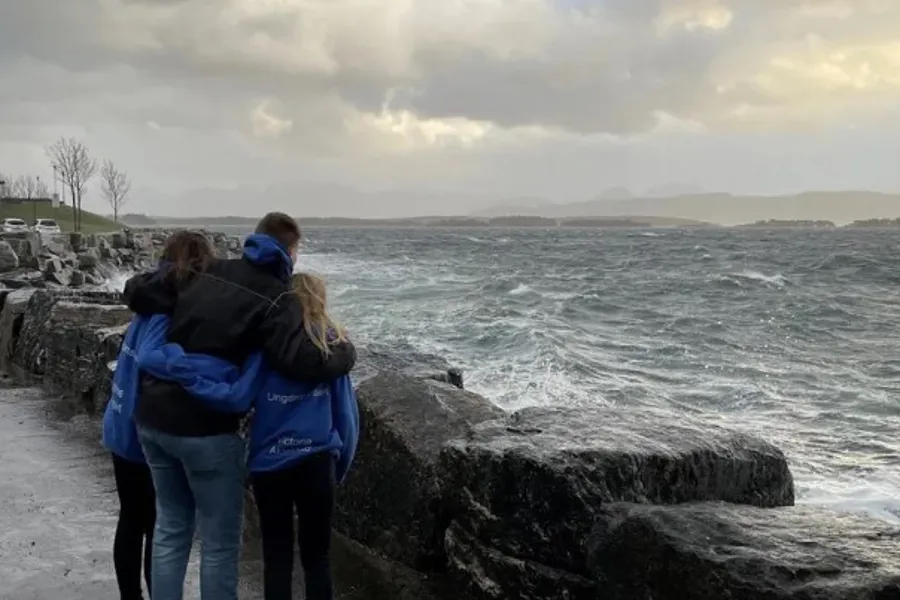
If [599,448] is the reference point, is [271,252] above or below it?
above

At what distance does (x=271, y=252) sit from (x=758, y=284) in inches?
1309

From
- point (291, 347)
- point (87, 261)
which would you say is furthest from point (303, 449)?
point (87, 261)

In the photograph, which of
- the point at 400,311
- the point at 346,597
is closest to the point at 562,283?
the point at 400,311

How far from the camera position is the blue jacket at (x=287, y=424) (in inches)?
141

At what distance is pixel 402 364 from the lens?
718cm

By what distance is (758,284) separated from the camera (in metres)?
34.3

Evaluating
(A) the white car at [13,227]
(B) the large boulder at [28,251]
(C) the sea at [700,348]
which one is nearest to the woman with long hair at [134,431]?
(C) the sea at [700,348]

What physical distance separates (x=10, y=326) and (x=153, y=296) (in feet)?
31.4

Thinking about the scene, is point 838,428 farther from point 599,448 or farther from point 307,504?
point 307,504

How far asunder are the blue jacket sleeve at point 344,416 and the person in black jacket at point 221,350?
0.12 meters

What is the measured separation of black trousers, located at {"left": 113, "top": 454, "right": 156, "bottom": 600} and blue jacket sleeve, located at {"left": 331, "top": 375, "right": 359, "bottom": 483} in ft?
3.25

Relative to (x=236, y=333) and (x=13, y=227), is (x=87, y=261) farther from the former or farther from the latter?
(x=236, y=333)

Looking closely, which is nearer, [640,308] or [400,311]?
[400,311]

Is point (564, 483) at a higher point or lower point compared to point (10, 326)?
higher
